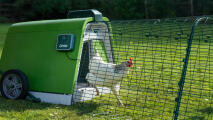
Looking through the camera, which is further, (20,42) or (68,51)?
(20,42)

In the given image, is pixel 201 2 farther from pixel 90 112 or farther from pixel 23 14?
pixel 90 112

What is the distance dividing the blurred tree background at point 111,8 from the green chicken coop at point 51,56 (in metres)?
12.9

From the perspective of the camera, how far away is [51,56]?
429 cm

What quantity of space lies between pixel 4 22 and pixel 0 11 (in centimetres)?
139

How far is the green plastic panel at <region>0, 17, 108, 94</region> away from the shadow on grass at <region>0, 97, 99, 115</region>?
22cm

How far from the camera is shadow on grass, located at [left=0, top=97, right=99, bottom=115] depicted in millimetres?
3832

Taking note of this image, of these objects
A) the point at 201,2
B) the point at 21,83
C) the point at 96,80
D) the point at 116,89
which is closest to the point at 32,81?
the point at 21,83

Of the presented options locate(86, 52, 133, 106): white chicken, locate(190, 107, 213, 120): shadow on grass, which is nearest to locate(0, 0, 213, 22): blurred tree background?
locate(190, 107, 213, 120): shadow on grass

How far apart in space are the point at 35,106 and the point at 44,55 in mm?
758

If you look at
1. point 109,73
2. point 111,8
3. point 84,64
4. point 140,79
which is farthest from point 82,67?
point 111,8

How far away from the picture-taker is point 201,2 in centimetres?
1628

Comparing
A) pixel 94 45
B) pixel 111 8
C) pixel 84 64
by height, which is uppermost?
pixel 111 8

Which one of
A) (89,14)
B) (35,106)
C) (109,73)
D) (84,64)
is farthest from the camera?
(84,64)

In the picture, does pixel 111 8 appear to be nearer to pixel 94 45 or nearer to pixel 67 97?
pixel 94 45
